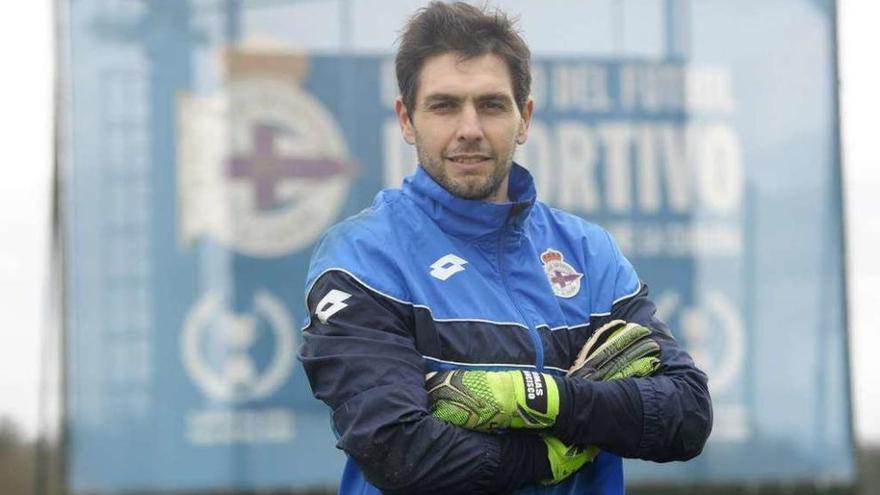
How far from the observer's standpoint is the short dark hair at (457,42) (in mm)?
3010

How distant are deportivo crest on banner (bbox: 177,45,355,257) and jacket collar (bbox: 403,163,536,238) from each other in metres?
5.84

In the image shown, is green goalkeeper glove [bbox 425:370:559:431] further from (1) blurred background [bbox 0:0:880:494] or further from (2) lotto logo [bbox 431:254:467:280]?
(1) blurred background [bbox 0:0:880:494]

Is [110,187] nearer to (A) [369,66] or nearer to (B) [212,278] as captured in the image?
(B) [212,278]

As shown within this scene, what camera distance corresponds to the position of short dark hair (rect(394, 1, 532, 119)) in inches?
118

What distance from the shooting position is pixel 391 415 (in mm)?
2764

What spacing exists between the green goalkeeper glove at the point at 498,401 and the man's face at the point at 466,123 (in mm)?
346

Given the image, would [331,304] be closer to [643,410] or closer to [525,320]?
[525,320]

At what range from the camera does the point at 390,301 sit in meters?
2.87

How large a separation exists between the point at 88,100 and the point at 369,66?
4.75ft

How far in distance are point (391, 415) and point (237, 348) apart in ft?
19.6

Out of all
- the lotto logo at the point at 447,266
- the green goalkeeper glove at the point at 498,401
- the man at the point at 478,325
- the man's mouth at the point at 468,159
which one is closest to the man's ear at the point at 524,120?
the man at the point at 478,325

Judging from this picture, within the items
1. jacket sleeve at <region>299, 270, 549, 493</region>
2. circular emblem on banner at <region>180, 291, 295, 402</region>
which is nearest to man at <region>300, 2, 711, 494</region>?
jacket sleeve at <region>299, 270, 549, 493</region>

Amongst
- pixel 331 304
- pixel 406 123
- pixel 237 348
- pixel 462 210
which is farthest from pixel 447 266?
pixel 237 348

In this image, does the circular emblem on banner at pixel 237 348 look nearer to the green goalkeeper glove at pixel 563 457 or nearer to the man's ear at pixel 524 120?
the man's ear at pixel 524 120
